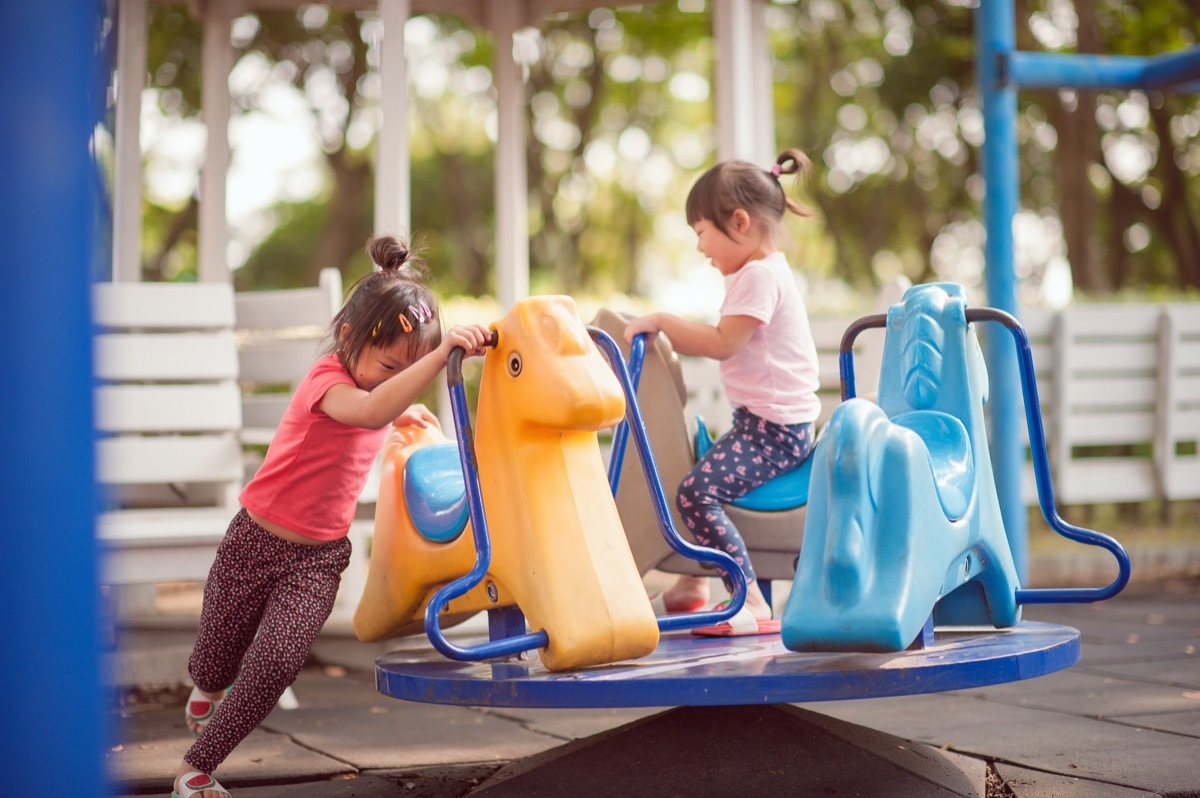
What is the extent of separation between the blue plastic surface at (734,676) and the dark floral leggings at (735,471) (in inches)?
21.2

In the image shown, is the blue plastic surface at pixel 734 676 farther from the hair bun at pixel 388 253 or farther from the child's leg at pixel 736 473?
the hair bun at pixel 388 253

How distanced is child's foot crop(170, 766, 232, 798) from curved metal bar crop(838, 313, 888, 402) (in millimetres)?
1716

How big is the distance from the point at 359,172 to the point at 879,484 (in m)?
15.1

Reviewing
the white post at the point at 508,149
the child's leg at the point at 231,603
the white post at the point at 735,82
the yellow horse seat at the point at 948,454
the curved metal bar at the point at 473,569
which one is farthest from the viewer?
the white post at the point at 508,149

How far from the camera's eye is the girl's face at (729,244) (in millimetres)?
3398

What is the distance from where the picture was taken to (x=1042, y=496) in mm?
3033

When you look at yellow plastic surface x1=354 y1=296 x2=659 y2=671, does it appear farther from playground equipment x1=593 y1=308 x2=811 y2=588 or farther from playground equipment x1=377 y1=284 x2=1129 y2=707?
playground equipment x1=593 y1=308 x2=811 y2=588

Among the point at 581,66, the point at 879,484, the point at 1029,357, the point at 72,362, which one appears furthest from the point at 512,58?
the point at 581,66

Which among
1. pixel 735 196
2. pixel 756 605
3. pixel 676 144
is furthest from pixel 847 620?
pixel 676 144

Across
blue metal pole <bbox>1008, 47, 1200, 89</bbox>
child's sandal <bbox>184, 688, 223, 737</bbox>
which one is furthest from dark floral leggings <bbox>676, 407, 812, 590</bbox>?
blue metal pole <bbox>1008, 47, 1200, 89</bbox>

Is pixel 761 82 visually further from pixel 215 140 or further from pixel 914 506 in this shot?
pixel 914 506

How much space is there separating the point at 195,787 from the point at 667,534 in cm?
111

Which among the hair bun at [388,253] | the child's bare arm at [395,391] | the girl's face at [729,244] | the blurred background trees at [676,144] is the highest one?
the blurred background trees at [676,144]

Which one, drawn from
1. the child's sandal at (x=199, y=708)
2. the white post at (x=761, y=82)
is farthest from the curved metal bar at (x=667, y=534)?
the white post at (x=761, y=82)
